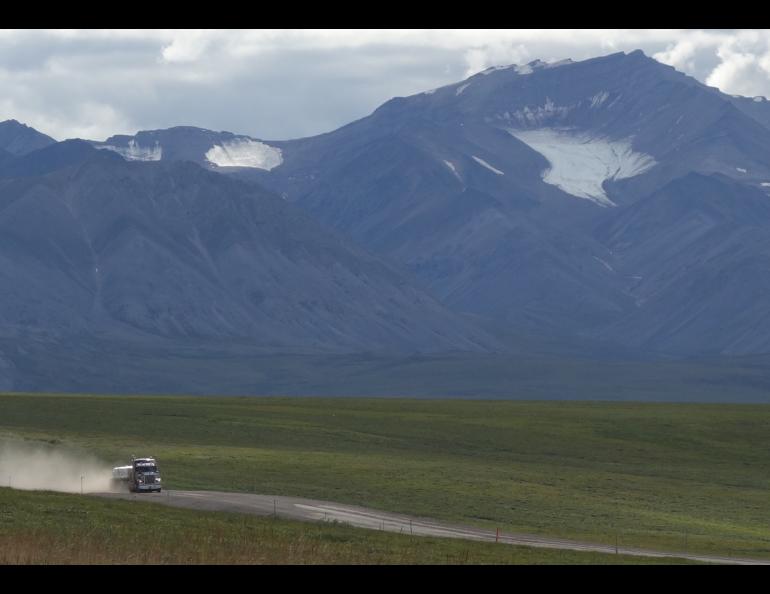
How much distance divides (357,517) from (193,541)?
62.8 ft

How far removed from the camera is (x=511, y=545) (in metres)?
49.7

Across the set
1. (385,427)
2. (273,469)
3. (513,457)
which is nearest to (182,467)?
(273,469)

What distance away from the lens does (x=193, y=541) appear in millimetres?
41156

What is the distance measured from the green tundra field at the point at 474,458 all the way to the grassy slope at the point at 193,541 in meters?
0.56

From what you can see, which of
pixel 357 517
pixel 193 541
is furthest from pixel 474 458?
pixel 193 541

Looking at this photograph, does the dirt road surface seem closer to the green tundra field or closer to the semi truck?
the semi truck

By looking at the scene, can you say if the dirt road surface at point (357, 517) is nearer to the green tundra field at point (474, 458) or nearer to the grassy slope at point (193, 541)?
the green tundra field at point (474, 458)

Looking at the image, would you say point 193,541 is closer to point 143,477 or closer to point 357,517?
point 357,517

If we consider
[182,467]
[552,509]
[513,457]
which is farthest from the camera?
[513,457]

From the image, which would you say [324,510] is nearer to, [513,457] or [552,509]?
[552,509]

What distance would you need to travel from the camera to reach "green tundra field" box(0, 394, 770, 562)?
65625 millimetres

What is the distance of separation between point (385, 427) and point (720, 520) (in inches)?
2099

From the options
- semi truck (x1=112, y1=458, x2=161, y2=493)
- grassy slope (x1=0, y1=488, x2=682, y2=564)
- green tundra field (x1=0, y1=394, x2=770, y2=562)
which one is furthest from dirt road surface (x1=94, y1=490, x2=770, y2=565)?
grassy slope (x1=0, y1=488, x2=682, y2=564)

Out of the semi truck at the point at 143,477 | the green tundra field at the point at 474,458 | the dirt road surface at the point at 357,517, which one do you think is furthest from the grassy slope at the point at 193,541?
the semi truck at the point at 143,477
